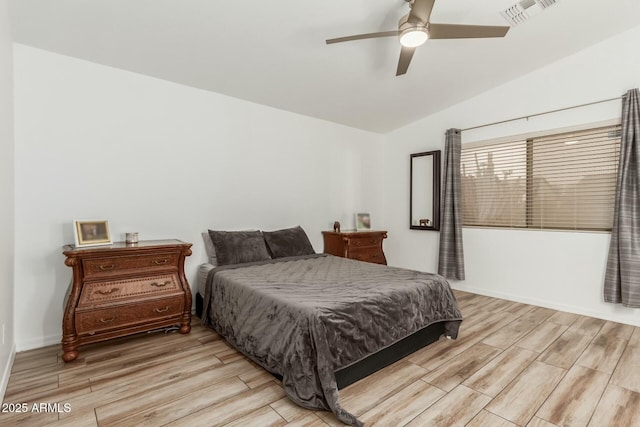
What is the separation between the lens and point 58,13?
7.32 ft

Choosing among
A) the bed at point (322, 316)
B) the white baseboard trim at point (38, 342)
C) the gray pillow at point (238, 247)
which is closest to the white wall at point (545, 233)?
the bed at point (322, 316)

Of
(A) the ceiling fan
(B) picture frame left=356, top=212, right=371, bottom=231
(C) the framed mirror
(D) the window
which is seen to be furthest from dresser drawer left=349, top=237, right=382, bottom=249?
(A) the ceiling fan

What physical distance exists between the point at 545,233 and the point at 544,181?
61 centimetres

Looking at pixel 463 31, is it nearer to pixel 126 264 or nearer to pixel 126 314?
pixel 126 264

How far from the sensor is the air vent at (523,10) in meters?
2.55

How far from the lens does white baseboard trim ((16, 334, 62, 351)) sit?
2.47 m

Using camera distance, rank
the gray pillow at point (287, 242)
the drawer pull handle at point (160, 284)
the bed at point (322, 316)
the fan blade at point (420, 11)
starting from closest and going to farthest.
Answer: the bed at point (322, 316) → the fan blade at point (420, 11) → the drawer pull handle at point (160, 284) → the gray pillow at point (287, 242)

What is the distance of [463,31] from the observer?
88.1 inches

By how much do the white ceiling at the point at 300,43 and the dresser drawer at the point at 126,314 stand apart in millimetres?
2140

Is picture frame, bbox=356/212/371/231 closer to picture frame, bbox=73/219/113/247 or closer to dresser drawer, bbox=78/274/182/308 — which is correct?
dresser drawer, bbox=78/274/182/308

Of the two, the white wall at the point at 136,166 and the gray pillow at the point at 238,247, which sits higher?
the white wall at the point at 136,166

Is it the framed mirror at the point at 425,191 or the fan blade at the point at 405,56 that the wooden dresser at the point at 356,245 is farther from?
the fan blade at the point at 405,56

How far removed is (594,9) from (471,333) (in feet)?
10.0

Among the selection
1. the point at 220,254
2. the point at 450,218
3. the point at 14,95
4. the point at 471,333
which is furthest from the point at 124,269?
the point at 450,218
